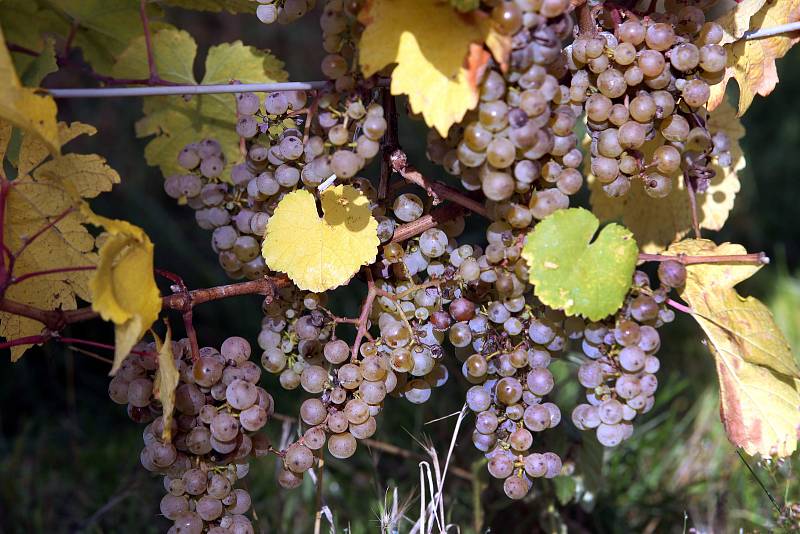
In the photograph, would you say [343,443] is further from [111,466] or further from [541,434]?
[111,466]

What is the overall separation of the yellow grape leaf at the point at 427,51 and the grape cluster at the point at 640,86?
5.9 inches

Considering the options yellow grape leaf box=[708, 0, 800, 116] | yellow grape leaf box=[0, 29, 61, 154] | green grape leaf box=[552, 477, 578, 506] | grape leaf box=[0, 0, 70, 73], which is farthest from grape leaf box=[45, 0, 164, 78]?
green grape leaf box=[552, 477, 578, 506]

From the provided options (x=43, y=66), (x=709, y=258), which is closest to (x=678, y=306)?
(x=709, y=258)

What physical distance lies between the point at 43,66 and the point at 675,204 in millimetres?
760

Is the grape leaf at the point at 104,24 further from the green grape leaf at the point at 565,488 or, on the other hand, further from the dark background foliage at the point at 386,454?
the green grape leaf at the point at 565,488

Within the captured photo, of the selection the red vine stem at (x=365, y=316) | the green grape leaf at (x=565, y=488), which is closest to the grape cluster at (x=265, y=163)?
the red vine stem at (x=365, y=316)

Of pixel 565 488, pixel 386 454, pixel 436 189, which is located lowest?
pixel 386 454

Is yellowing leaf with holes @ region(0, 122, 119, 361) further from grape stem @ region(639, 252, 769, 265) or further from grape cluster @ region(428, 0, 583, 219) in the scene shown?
grape stem @ region(639, 252, 769, 265)

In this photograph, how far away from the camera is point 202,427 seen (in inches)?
32.4

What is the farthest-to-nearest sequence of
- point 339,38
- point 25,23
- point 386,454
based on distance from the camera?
point 386,454 < point 25,23 < point 339,38

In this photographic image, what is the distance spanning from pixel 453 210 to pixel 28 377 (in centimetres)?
112

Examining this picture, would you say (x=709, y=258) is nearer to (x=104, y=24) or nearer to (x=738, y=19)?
(x=738, y=19)

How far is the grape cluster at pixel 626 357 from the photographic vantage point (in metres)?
0.80

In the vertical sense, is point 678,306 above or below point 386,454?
above
